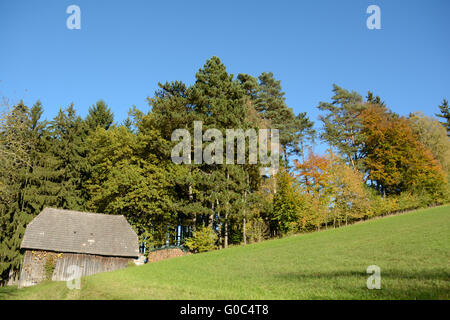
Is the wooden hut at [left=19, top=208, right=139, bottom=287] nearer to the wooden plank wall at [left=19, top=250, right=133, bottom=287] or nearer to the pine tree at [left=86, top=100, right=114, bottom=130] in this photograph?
the wooden plank wall at [left=19, top=250, right=133, bottom=287]

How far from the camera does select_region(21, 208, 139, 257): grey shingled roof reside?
1054 inches

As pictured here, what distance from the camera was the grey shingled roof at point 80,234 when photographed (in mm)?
26766

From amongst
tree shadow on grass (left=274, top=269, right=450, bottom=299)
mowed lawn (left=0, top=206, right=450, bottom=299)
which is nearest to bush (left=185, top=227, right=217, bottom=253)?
mowed lawn (left=0, top=206, right=450, bottom=299)

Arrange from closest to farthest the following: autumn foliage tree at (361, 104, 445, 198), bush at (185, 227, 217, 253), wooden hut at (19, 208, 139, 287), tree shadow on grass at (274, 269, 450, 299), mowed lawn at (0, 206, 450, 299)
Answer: tree shadow on grass at (274, 269, 450, 299), mowed lawn at (0, 206, 450, 299), wooden hut at (19, 208, 139, 287), bush at (185, 227, 217, 253), autumn foliage tree at (361, 104, 445, 198)

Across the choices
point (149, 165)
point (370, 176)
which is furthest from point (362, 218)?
point (149, 165)

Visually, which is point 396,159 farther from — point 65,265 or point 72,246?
Result: point 65,265

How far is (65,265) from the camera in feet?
87.2

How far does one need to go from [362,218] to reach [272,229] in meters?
11.6

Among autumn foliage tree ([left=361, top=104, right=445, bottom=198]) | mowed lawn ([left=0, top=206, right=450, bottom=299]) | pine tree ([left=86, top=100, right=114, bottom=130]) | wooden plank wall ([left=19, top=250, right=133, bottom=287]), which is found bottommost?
wooden plank wall ([left=19, top=250, right=133, bottom=287])

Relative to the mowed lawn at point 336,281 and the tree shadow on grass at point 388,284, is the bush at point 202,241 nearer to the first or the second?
the mowed lawn at point 336,281

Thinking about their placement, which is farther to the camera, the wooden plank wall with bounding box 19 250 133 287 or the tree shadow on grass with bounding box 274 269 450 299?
the wooden plank wall with bounding box 19 250 133 287

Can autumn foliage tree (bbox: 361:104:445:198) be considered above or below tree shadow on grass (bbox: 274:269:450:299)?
above

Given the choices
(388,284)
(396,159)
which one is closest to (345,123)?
(396,159)
